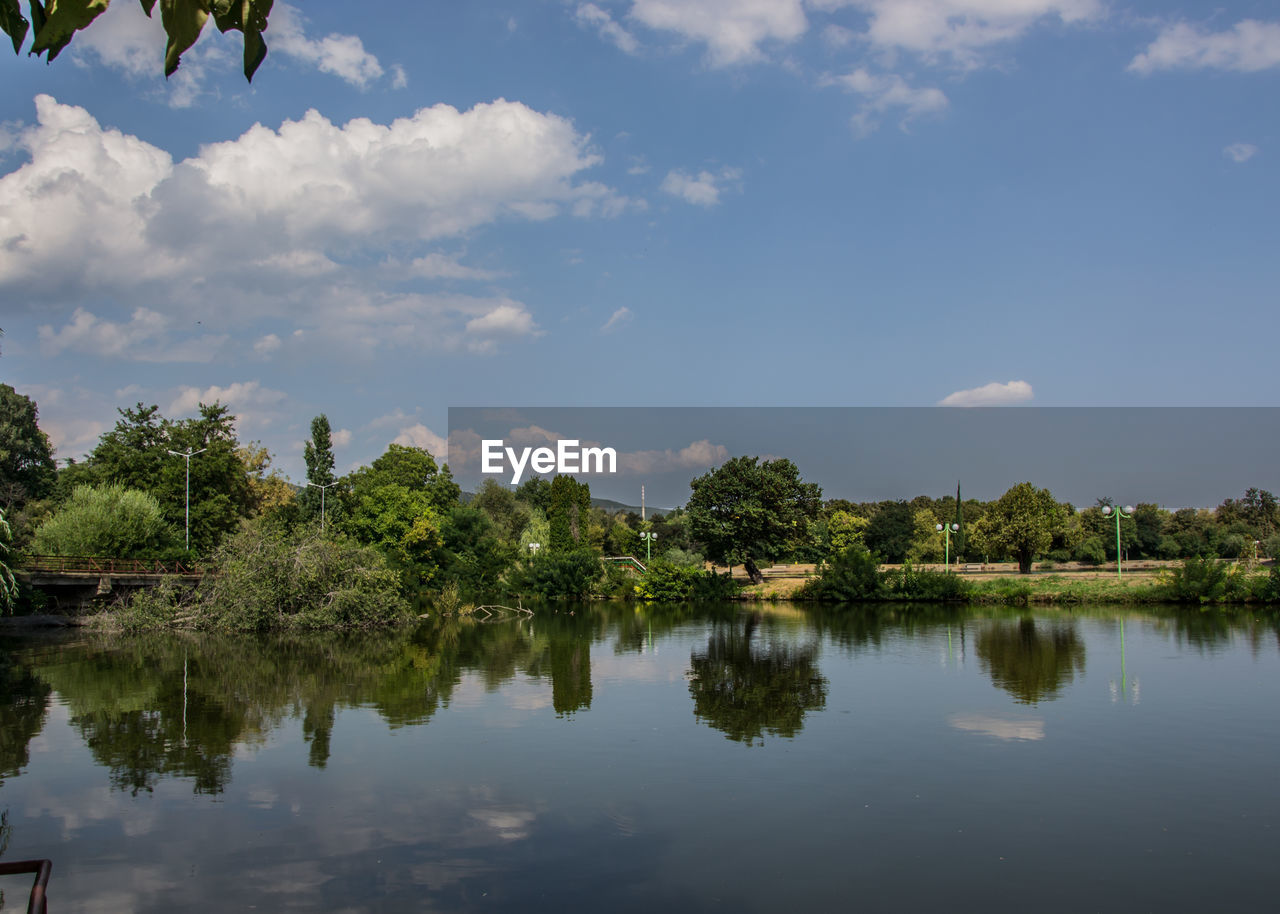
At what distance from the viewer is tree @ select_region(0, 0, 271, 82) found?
2.20 metres

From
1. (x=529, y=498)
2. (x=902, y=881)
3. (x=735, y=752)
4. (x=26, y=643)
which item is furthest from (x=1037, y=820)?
(x=529, y=498)

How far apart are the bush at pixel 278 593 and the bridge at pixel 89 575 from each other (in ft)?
5.14

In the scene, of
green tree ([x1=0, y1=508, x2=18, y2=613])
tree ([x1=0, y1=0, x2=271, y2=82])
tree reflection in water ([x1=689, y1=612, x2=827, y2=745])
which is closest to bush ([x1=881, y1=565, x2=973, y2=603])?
tree reflection in water ([x1=689, y1=612, x2=827, y2=745])

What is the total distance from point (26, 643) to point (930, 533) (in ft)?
173

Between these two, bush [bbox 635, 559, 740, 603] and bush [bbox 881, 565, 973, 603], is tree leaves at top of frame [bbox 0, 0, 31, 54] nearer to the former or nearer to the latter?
bush [bbox 881, 565, 973, 603]

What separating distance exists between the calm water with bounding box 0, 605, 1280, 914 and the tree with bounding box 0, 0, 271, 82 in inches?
250

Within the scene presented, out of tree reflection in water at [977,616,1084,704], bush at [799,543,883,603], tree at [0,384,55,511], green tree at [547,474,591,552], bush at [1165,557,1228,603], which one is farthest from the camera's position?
tree at [0,384,55,511]

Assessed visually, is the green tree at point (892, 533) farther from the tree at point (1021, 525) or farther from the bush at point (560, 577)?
the bush at point (560, 577)

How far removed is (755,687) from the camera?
17.0 m

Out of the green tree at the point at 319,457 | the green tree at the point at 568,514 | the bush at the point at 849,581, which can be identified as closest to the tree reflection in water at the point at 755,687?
the bush at the point at 849,581

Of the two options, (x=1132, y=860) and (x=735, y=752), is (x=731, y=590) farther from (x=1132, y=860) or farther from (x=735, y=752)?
(x=1132, y=860)

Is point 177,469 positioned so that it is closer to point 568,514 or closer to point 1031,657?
point 568,514

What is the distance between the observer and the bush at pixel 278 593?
28.7 m

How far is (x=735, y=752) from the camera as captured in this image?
1164 cm
